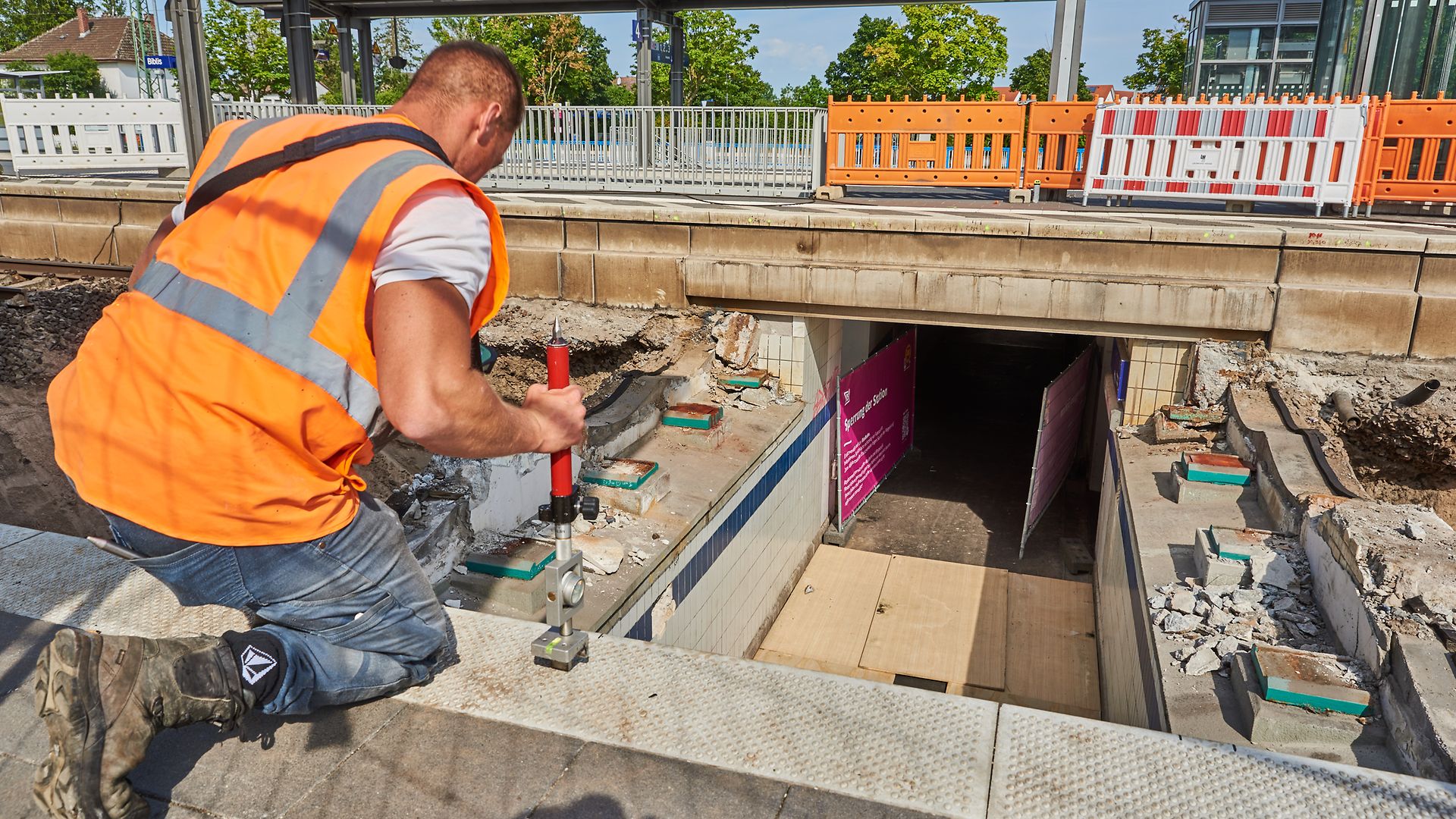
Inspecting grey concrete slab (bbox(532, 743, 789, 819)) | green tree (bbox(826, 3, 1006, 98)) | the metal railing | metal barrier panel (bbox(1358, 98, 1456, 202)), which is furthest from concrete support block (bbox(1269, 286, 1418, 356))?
green tree (bbox(826, 3, 1006, 98))

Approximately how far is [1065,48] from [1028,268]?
7.46 m

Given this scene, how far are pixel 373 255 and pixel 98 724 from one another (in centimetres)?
113

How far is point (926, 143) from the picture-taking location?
11242 millimetres

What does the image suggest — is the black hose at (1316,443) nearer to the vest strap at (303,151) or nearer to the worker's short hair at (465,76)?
the worker's short hair at (465,76)

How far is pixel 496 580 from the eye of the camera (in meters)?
4.29

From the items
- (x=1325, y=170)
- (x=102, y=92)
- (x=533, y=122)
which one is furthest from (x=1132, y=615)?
(x=102, y=92)

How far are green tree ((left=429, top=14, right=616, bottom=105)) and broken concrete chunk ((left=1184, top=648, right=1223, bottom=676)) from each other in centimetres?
4168

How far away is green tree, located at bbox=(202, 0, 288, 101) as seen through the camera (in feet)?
116

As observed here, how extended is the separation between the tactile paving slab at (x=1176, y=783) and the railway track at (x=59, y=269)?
11204 mm

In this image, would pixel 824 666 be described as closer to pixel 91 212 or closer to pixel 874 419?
pixel 874 419

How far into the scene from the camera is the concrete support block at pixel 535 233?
28.3 feet

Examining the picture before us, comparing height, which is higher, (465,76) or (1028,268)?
(465,76)

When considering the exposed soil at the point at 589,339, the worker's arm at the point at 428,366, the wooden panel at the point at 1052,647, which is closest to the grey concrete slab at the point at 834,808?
the worker's arm at the point at 428,366

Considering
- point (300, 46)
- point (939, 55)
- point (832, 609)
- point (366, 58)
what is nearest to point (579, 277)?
point (832, 609)
